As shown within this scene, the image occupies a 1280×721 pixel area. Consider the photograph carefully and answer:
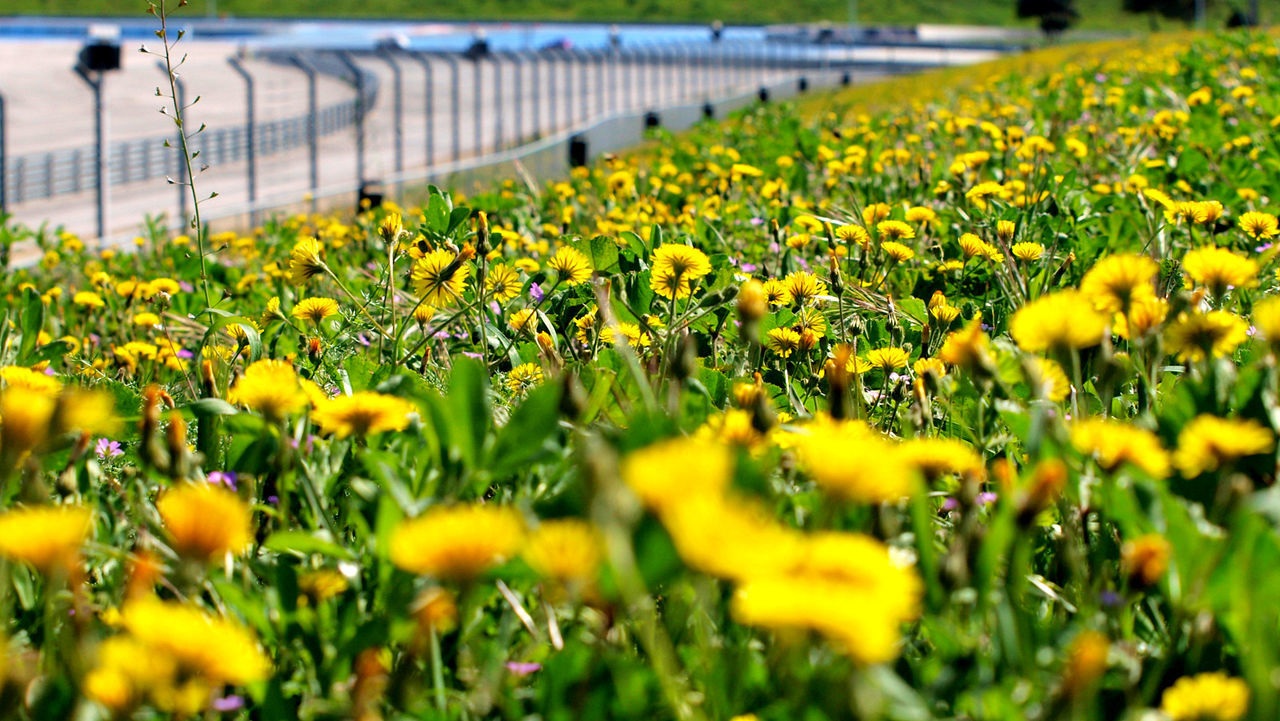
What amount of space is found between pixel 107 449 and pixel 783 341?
103 cm

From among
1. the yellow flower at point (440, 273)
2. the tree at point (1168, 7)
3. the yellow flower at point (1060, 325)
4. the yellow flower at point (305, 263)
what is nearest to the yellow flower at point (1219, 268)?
the yellow flower at point (1060, 325)

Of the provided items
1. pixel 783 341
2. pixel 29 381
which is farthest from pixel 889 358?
pixel 29 381

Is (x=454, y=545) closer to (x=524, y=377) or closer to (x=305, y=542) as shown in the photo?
(x=305, y=542)

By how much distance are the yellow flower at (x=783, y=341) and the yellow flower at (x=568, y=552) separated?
1.07 m

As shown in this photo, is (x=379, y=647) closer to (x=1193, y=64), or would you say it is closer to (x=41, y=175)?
(x=1193, y=64)

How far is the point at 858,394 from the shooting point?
1.71m

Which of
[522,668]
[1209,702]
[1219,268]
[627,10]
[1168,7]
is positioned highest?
[627,10]

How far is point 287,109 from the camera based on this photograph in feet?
Answer: 109

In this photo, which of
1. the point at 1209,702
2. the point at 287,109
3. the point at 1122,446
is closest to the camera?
the point at 1209,702

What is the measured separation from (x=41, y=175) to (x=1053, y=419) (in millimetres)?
21715

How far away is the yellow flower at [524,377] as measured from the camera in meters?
1.77

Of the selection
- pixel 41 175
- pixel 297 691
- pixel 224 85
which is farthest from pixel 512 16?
pixel 297 691

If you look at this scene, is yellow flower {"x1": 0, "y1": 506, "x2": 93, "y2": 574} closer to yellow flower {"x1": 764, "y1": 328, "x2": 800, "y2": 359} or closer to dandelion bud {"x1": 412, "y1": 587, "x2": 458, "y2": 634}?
dandelion bud {"x1": 412, "y1": 587, "x2": 458, "y2": 634}

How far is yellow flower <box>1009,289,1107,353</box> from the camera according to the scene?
0.96 m
